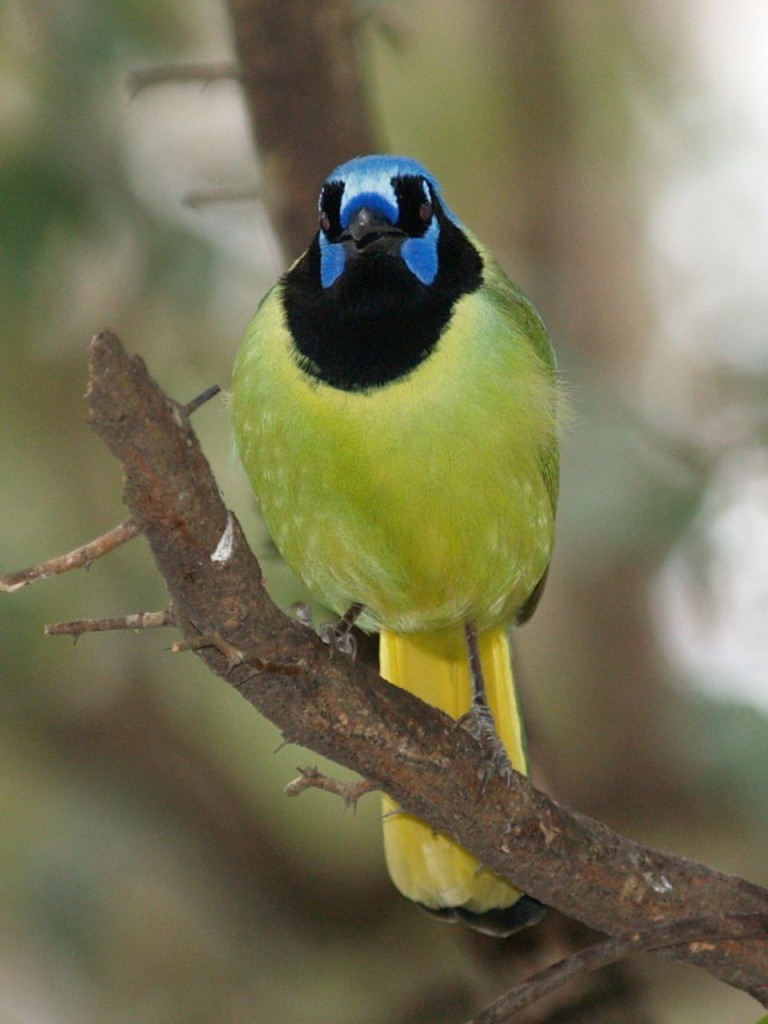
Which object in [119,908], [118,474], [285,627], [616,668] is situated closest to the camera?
[285,627]

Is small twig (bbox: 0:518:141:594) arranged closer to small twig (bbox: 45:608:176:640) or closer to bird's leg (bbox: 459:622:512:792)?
small twig (bbox: 45:608:176:640)

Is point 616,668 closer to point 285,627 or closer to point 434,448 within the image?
point 434,448

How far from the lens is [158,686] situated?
5.58m

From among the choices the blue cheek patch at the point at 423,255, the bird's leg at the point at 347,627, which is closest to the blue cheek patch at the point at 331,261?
the blue cheek patch at the point at 423,255

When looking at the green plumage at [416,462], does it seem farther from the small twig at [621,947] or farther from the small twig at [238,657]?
the small twig at [621,947]

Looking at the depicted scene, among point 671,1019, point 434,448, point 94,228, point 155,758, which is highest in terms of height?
point 94,228

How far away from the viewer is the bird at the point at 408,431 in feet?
10.4

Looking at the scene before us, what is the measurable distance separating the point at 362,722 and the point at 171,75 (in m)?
2.47

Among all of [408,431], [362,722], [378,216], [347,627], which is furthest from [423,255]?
[362,722]

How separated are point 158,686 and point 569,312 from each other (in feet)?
7.99

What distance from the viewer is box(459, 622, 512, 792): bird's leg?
3.05 metres

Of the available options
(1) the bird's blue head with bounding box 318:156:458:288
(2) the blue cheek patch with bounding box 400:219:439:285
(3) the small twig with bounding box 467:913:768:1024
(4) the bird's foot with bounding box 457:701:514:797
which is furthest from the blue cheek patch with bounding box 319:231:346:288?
(3) the small twig with bounding box 467:913:768:1024

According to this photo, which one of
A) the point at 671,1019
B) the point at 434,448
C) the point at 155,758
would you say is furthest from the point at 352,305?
the point at 671,1019

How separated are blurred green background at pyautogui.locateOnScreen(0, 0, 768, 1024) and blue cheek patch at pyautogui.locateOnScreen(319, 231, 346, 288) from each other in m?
1.00
